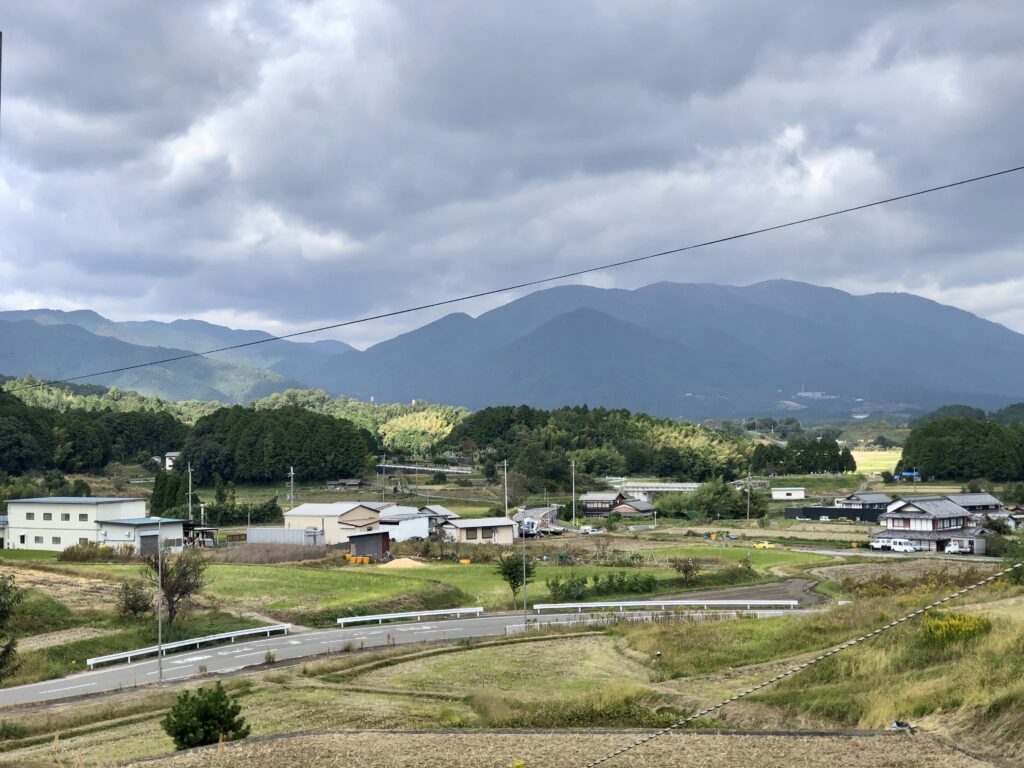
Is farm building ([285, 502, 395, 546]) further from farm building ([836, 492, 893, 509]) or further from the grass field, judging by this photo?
the grass field

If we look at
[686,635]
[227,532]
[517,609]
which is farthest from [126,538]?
[686,635]

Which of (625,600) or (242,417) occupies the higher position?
(242,417)

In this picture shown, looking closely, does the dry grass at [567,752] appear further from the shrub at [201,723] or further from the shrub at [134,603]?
the shrub at [134,603]

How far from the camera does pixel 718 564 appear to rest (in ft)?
169

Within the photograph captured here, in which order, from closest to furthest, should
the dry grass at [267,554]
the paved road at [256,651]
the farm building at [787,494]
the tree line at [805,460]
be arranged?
the paved road at [256,651]
the dry grass at [267,554]
the farm building at [787,494]
the tree line at [805,460]

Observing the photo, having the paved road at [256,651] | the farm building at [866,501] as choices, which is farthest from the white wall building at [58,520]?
the farm building at [866,501]

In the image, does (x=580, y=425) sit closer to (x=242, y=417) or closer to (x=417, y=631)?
(x=242, y=417)

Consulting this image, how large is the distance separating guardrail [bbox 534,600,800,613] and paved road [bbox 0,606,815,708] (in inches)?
67.7

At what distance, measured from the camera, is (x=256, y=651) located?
30094 mm

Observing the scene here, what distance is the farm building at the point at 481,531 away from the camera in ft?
207

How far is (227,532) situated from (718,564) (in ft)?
116

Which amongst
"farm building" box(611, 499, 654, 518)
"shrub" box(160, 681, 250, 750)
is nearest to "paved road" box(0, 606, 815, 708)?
"shrub" box(160, 681, 250, 750)

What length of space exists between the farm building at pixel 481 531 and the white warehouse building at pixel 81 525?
56.3 ft

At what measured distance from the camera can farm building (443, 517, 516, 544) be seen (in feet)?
207
